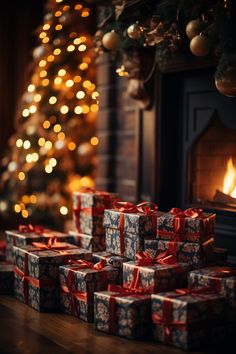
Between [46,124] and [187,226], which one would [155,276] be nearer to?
[187,226]

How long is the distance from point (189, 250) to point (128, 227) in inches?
13.3

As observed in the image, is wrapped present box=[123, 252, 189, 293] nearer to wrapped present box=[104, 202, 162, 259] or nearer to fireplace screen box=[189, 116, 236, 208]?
wrapped present box=[104, 202, 162, 259]

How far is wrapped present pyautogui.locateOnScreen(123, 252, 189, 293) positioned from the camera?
2.65 metres

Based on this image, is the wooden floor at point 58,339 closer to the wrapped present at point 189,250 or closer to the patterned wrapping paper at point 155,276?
the patterned wrapping paper at point 155,276

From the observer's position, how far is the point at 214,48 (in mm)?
3033

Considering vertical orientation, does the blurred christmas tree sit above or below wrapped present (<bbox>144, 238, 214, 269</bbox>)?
above

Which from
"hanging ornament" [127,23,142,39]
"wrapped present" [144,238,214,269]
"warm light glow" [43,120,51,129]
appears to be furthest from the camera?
"warm light glow" [43,120,51,129]

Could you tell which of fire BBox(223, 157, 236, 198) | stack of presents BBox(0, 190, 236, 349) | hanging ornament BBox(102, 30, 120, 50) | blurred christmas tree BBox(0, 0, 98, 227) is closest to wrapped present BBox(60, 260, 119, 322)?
stack of presents BBox(0, 190, 236, 349)

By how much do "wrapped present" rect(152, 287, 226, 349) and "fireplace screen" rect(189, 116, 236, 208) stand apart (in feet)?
2.81

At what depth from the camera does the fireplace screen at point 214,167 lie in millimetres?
3295

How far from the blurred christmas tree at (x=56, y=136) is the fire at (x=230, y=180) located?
171 cm

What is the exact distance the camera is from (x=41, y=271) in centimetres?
295

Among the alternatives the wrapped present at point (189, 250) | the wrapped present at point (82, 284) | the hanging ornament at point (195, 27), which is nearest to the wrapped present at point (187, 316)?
the wrapped present at point (189, 250)

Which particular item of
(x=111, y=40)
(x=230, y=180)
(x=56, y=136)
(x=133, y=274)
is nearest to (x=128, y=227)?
(x=133, y=274)
